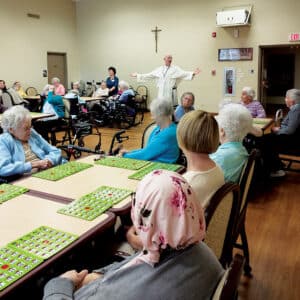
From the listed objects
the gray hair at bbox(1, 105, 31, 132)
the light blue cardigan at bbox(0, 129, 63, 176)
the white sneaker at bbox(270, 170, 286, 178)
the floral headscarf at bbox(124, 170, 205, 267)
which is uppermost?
the gray hair at bbox(1, 105, 31, 132)

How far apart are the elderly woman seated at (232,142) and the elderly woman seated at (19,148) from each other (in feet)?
4.25

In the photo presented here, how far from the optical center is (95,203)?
71.9 inches

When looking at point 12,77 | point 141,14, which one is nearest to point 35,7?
point 12,77

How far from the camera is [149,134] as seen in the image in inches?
137

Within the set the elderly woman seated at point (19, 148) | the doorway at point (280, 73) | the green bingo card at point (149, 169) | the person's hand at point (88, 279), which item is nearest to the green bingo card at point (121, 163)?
the green bingo card at point (149, 169)

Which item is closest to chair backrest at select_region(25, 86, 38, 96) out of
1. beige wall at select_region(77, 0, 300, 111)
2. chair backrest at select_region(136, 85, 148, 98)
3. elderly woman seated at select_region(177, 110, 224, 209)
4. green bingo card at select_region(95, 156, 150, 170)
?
beige wall at select_region(77, 0, 300, 111)

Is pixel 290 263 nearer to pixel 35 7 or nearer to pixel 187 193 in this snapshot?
pixel 187 193

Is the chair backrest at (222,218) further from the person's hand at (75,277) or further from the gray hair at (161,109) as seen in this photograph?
the gray hair at (161,109)

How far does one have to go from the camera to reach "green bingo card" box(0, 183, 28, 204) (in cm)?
190

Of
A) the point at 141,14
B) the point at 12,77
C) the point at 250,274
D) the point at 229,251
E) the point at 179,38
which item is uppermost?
the point at 141,14

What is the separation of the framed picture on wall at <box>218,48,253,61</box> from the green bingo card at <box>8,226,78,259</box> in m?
8.80

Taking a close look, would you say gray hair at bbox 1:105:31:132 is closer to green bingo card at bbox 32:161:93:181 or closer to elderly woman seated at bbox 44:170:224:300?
green bingo card at bbox 32:161:93:181

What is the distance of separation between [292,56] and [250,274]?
1183 centimetres

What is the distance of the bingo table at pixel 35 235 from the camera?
1.23 metres
